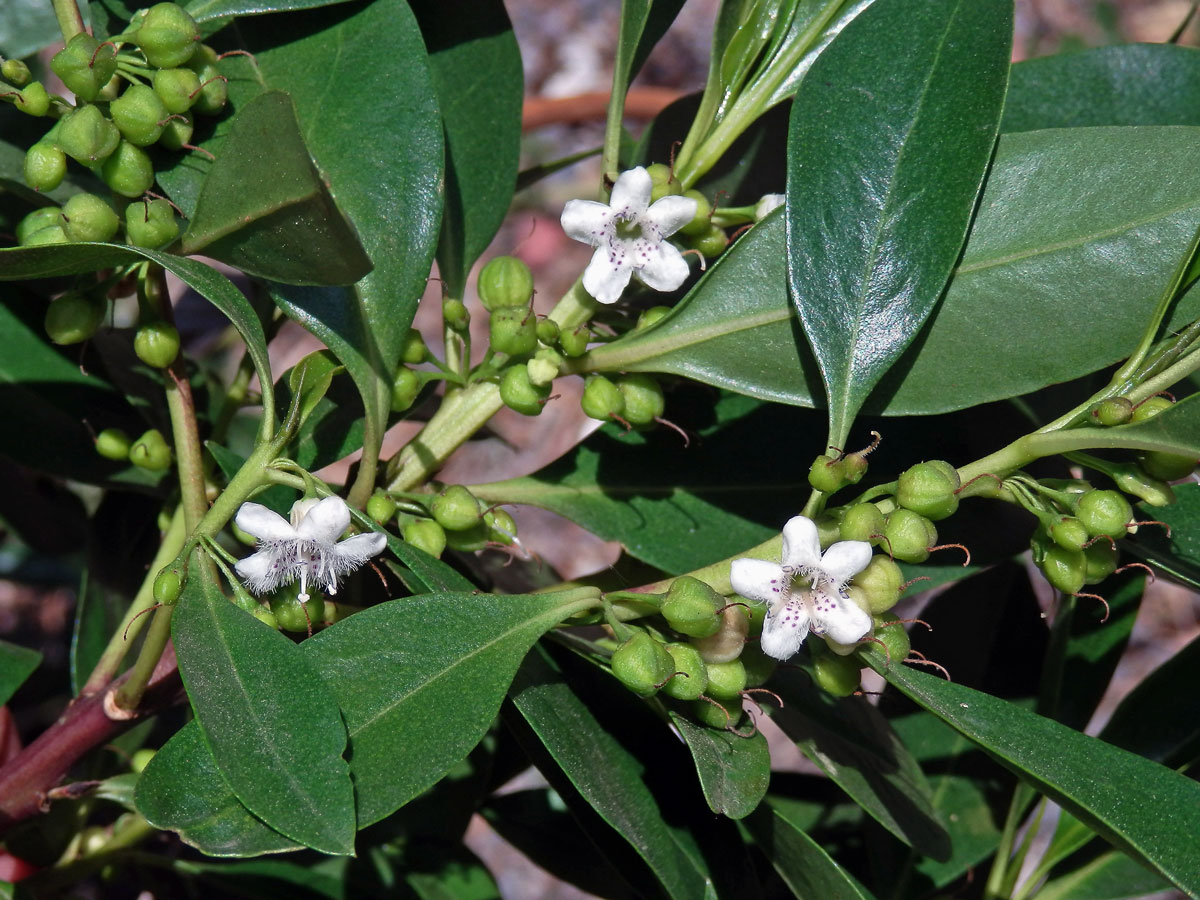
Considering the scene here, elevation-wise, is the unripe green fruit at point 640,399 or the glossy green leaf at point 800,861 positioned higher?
the unripe green fruit at point 640,399

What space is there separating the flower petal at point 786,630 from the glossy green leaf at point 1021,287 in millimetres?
253

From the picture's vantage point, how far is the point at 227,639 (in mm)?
978

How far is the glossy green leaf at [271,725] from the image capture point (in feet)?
2.83

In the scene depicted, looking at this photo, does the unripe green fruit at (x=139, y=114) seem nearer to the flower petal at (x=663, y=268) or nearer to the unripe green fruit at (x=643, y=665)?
the flower petal at (x=663, y=268)

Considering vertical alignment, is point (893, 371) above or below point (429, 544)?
above

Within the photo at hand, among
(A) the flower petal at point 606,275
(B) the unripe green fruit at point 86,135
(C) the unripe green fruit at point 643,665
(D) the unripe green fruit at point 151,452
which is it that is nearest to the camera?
(C) the unripe green fruit at point 643,665

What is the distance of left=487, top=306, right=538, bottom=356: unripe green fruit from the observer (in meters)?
1.17

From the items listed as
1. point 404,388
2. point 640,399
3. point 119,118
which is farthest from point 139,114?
point 640,399

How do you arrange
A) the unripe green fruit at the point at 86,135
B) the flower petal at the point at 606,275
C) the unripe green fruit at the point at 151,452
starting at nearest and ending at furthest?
the unripe green fruit at the point at 86,135
the flower petal at the point at 606,275
the unripe green fruit at the point at 151,452

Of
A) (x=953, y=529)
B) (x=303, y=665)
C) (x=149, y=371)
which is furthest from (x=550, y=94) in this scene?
(x=303, y=665)

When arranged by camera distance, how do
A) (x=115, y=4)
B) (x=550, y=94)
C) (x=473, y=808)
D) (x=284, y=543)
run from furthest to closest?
(x=550, y=94) < (x=473, y=808) < (x=115, y=4) < (x=284, y=543)

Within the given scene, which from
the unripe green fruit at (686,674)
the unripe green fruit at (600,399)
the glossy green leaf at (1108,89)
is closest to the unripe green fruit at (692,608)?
the unripe green fruit at (686,674)

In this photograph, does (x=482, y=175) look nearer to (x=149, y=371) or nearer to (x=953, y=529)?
(x=149, y=371)

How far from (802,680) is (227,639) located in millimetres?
718
